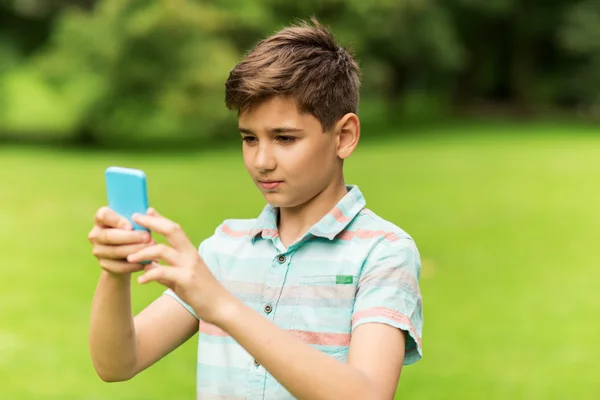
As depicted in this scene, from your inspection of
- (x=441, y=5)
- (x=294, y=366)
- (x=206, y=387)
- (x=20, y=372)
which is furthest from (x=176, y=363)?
(x=441, y=5)

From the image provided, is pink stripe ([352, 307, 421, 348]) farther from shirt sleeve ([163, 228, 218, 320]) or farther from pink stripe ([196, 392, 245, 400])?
shirt sleeve ([163, 228, 218, 320])

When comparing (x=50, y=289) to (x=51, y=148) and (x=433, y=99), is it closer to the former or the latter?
(x=51, y=148)

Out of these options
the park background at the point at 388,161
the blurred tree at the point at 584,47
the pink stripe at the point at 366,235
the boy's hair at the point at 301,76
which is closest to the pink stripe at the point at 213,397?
the pink stripe at the point at 366,235

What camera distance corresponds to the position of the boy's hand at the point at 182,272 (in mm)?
1737

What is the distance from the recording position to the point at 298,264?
2230 millimetres

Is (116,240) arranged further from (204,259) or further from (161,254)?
(204,259)

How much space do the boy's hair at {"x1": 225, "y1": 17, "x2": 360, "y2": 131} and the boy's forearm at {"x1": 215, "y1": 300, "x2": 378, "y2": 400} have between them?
58 centimetres

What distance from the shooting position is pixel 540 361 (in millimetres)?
5953

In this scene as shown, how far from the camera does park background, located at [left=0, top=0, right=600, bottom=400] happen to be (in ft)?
20.0

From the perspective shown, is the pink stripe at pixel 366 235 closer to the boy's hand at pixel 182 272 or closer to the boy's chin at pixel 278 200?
the boy's chin at pixel 278 200

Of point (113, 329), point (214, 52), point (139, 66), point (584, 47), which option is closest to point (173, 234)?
point (113, 329)

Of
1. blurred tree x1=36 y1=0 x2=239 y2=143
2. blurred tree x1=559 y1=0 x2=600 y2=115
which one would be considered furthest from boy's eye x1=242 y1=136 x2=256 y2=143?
blurred tree x1=559 y1=0 x2=600 y2=115

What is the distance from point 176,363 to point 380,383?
405 centimetres

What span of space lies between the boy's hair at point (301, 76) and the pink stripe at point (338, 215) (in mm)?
195
